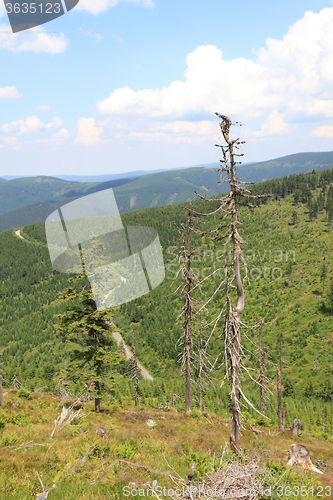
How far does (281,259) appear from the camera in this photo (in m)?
99.1

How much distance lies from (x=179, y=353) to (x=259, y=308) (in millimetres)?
68255

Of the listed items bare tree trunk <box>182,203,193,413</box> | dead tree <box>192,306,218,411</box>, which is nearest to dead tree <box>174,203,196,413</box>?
bare tree trunk <box>182,203,193,413</box>

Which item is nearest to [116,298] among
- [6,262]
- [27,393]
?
[27,393]

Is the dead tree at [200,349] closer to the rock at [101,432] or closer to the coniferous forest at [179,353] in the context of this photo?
the coniferous forest at [179,353]

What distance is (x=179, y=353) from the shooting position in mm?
19562

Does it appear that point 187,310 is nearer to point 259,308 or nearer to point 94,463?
point 94,463

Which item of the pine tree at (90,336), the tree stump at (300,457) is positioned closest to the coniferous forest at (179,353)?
the pine tree at (90,336)

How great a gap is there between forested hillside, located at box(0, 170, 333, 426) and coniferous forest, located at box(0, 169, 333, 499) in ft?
1.32

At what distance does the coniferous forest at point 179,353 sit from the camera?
9.51m

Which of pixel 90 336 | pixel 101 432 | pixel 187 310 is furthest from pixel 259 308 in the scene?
pixel 101 432

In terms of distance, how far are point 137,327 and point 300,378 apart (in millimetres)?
59867

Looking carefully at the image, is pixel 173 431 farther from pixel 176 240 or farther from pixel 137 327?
pixel 176 240

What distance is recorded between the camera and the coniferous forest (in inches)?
374

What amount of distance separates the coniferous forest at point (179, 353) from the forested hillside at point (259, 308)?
Result: 40cm
